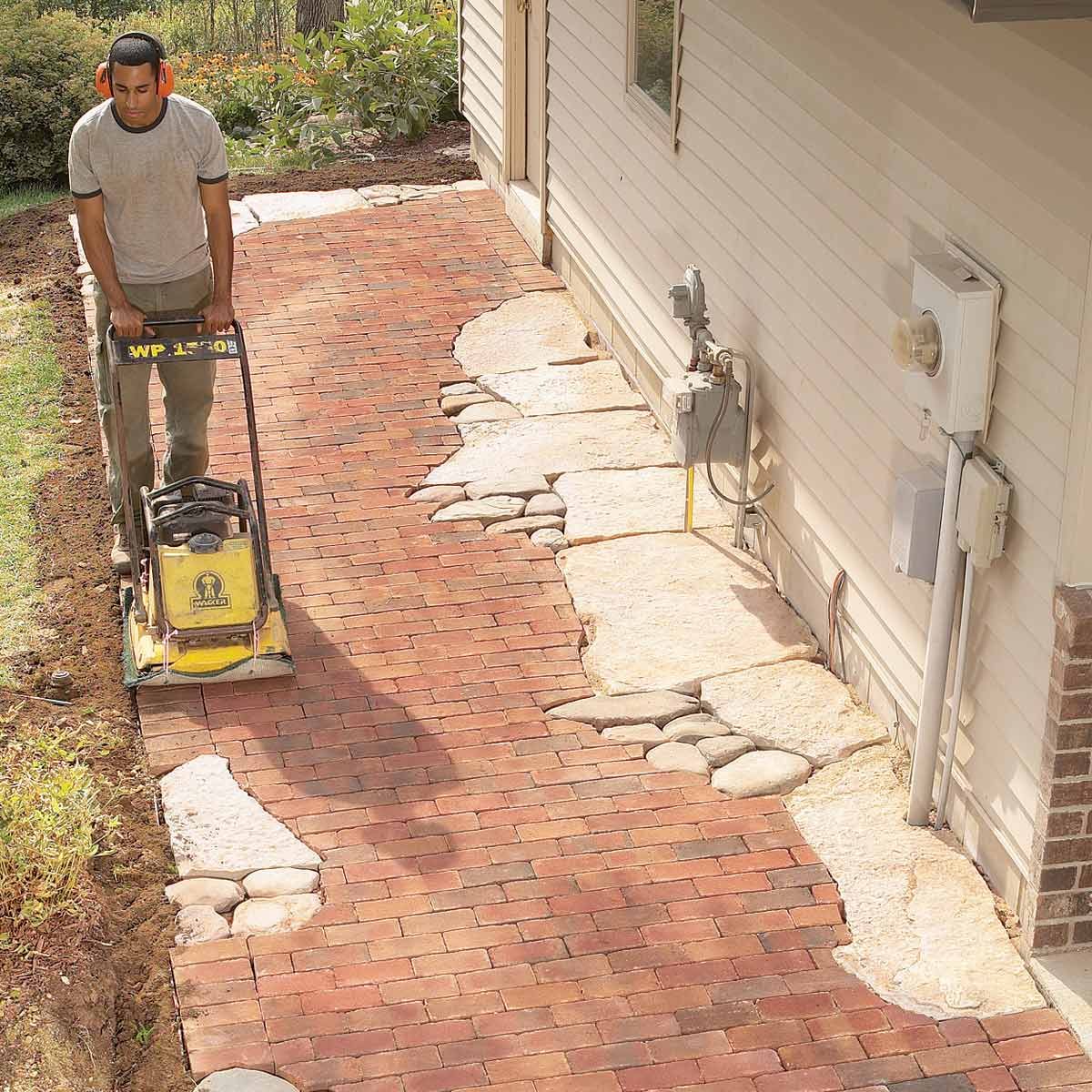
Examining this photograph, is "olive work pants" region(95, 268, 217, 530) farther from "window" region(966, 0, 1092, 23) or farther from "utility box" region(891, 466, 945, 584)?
"window" region(966, 0, 1092, 23)

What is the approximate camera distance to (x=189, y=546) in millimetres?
6355

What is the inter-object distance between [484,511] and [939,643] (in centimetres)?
292

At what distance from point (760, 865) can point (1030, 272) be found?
6.83 ft

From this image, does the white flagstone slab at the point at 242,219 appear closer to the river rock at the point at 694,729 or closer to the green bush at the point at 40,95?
the green bush at the point at 40,95

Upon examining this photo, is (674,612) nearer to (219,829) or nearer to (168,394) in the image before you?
(219,829)

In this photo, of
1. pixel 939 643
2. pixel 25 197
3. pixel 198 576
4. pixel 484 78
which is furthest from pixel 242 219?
pixel 939 643

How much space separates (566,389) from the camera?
29.6ft

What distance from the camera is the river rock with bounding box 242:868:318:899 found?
17.8 ft

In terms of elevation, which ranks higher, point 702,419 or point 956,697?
point 702,419

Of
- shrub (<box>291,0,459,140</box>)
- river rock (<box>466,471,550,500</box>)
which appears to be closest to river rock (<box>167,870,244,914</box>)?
river rock (<box>466,471,550,500</box>)

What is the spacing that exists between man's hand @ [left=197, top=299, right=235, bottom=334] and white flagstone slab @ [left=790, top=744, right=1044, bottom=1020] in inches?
109

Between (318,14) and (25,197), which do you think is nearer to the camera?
(25,197)

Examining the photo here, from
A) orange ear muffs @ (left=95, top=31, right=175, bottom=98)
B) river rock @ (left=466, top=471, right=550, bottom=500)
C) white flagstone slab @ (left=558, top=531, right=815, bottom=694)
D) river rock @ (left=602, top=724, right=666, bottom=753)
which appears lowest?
river rock @ (left=602, top=724, right=666, bottom=753)

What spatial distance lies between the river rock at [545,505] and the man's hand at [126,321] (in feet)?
6.86
